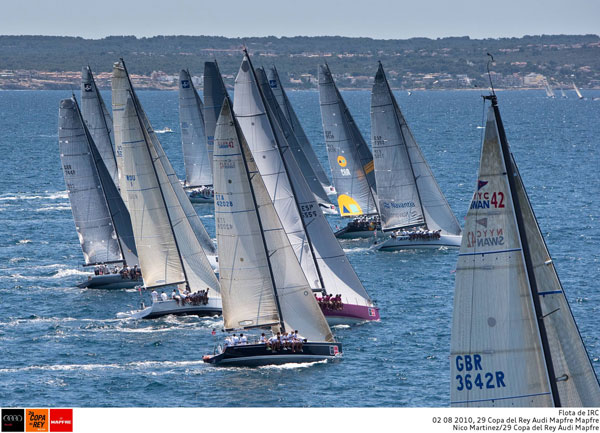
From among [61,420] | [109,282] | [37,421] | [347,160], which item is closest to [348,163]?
[347,160]

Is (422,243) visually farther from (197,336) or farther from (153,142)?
(197,336)

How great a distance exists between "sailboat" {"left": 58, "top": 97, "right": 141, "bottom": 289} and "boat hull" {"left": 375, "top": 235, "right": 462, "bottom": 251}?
16480 millimetres

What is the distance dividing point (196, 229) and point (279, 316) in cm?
Result: 1771

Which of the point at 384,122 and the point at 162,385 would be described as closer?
the point at 162,385

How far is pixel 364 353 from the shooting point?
46.4 m

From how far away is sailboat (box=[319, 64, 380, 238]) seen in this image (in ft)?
249

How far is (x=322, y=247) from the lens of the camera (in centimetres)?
5256

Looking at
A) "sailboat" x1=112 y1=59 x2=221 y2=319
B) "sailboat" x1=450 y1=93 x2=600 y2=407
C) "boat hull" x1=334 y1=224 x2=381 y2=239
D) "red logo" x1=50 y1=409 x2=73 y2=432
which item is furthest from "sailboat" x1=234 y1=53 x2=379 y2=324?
"sailboat" x1=450 y1=93 x2=600 y2=407

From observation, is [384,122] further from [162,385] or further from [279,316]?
[162,385]

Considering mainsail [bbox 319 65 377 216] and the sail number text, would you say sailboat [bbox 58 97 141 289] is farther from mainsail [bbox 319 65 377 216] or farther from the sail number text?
the sail number text

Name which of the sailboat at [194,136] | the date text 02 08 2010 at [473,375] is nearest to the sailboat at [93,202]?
the sailboat at [194,136]

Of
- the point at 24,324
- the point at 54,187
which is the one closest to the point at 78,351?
the point at 24,324

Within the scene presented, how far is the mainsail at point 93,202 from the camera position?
62.2 metres

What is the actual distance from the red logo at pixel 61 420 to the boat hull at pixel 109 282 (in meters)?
32.3
